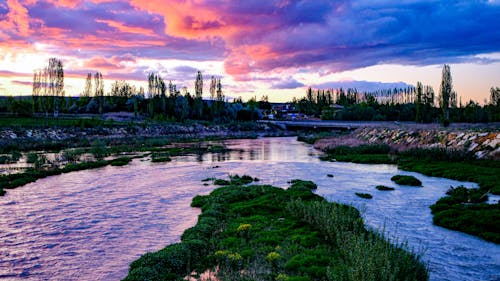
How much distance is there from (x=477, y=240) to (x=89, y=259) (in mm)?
14301

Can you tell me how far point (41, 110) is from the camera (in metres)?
110

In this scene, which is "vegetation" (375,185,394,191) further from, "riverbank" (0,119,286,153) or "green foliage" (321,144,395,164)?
"riverbank" (0,119,286,153)

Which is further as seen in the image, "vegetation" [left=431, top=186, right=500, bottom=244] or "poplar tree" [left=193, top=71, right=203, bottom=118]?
"poplar tree" [left=193, top=71, right=203, bottom=118]

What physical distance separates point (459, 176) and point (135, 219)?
74.3 feet

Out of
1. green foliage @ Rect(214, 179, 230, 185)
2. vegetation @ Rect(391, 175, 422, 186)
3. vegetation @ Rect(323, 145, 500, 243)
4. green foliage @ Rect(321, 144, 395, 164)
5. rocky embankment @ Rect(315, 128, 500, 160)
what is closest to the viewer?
vegetation @ Rect(323, 145, 500, 243)

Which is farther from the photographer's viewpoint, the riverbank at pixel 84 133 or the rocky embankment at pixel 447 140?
the riverbank at pixel 84 133

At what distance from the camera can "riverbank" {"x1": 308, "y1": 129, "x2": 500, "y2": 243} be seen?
15586 millimetres

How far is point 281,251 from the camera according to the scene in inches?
474

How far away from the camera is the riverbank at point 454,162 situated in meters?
15.6

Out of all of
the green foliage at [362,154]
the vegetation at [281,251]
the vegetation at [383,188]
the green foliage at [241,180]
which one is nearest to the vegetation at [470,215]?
the vegetation at [281,251]

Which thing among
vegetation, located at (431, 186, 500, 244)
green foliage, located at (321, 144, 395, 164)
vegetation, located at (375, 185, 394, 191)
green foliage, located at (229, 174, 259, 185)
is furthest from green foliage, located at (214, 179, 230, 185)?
green foliage, located at (321, 144, 395, 164)

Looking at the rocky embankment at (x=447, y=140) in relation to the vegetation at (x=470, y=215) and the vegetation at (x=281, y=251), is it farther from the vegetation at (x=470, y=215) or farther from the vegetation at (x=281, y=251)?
the vegetation at (x=281, y=251)

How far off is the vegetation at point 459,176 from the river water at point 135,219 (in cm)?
74

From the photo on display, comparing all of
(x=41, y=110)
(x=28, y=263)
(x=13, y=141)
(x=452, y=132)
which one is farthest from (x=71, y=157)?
(x=41, y=110)
